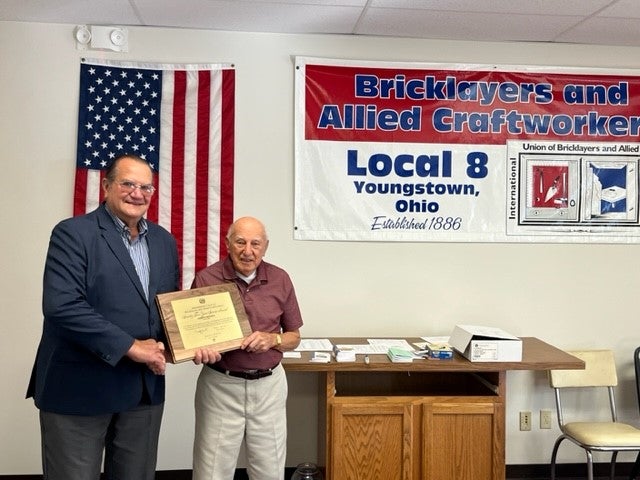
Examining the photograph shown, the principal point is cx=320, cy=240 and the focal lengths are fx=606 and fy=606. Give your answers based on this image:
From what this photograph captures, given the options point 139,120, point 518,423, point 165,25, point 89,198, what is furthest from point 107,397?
point 518,423

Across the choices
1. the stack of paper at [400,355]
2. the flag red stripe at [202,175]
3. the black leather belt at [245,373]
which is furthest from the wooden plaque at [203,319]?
the flag red stripe at [202,175]

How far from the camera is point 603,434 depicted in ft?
9.95

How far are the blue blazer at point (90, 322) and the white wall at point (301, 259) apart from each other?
137 centimetres

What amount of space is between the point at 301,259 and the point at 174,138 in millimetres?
976

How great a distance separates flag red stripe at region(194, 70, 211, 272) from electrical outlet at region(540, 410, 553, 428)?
7.02 ft

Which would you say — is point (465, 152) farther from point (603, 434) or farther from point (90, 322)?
point (90, 322)

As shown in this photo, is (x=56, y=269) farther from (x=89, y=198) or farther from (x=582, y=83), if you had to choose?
(x=582, y=83)

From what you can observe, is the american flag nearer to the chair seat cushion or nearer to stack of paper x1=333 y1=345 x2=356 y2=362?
stack of paper x1=333 y1=345 x2=356 y2=362

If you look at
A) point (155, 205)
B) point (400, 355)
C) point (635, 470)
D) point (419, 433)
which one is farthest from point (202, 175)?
point (635, 470)

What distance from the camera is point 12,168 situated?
328 centimetres

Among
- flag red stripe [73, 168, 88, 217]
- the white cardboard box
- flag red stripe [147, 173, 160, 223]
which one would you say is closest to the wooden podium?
the white cardboard box

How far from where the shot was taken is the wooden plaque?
2154mm

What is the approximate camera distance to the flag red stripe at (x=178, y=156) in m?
3.36

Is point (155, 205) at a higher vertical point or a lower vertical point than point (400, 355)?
higher
